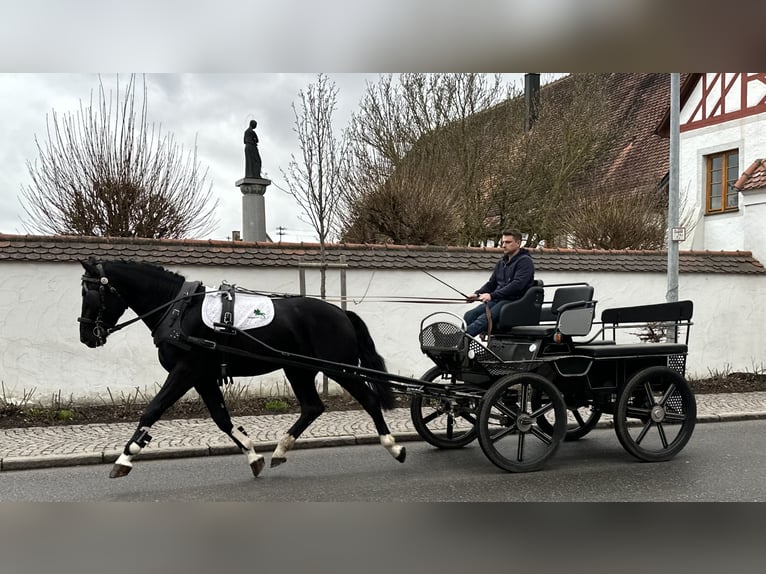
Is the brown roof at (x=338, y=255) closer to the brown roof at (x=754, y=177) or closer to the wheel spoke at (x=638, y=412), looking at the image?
the brown roof at (x=754, y=177)

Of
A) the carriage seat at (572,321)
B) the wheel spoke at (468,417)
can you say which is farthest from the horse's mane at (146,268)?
the carriage seat at (572,321)

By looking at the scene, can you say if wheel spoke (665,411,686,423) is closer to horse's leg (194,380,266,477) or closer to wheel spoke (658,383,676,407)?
wheel spoke (658,383,676,407)

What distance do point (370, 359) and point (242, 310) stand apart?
1156mm

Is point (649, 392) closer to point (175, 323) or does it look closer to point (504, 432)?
point (504, 432)

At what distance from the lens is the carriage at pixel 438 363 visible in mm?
5324

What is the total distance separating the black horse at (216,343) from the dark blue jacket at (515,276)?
4.12 feet

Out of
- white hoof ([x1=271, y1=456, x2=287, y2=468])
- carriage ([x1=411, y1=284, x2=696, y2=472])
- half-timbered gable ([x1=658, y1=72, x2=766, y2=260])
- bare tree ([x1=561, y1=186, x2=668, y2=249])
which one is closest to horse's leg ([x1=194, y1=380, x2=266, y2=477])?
white hoof ([x1=271, y1=456, x2=287, y2=468])

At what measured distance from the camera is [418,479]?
5.43m

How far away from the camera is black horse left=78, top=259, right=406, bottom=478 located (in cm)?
525

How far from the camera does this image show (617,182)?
18484 millimetres

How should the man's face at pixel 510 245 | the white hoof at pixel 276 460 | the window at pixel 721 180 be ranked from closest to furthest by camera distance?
the white hoof at pixel 276 460, the man's face at pixel 510 245, the window at pixel 721 180

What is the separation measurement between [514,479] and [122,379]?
211 inches
